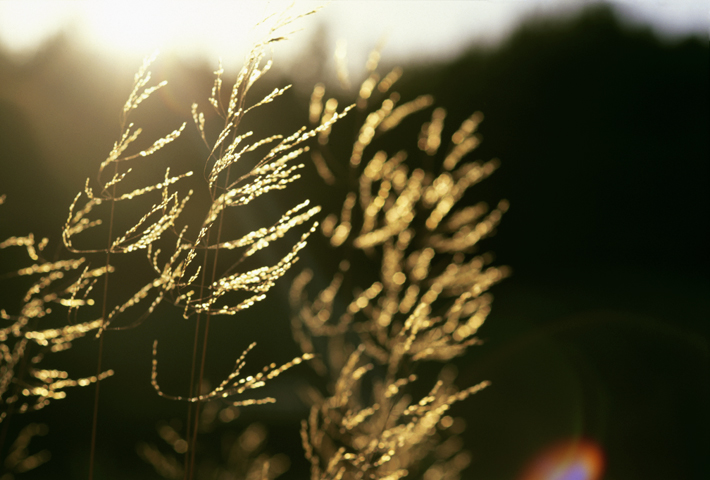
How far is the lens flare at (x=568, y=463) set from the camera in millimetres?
3723

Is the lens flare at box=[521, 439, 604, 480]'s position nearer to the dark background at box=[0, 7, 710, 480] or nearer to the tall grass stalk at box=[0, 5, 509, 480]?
the dark background at box=[0, 7, 710, 480]

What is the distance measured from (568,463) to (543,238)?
241cm

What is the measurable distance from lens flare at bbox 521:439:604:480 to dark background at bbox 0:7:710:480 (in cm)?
8

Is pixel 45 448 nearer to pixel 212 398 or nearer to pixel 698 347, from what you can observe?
pixel 212 398

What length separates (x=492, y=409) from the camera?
4277mm

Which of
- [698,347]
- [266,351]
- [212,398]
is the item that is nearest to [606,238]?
[698,347]

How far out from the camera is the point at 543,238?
5.30m

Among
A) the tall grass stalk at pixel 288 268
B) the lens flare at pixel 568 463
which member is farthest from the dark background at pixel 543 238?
the tall grass stalk at pixel 288 268

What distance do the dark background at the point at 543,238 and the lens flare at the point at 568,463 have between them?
83 mm

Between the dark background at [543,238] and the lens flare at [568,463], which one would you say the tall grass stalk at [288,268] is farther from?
the lens flare at [568,463]

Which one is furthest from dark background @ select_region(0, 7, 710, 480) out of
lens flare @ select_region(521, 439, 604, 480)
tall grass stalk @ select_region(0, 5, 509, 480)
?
tall grass stalk @ select_region(0, 5, 509, 480)

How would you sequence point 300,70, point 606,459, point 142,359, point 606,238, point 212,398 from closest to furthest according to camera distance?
1. point 212,398
2. point 300,70
3. point 142,359
4. point 606,459
5. point 606,238

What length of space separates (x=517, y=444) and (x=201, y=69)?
3880 mm

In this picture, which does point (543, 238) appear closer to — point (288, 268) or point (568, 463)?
point (568, 463)
